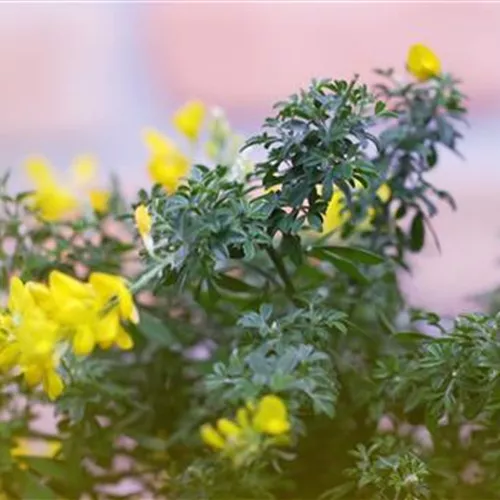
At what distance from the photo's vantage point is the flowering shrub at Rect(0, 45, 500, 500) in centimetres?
48

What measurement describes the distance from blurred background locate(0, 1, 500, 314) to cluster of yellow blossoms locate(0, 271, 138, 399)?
69 centimetres

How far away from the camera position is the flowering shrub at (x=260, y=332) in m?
0.48

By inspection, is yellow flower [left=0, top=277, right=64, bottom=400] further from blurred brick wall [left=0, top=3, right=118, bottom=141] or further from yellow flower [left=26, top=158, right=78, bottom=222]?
blurred brick wall [left=0, top=3, right=118, bottom=141]

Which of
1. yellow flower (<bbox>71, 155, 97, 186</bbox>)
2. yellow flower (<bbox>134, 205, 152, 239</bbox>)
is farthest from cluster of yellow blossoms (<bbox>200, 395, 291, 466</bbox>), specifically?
yellow flower (<bbox>71, 155, 97, 186</bbox>)

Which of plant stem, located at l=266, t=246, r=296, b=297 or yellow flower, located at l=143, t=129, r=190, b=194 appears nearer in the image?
plant stem, located at l=266, t=246, r=296, b=297

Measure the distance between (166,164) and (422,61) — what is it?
8.4 inches

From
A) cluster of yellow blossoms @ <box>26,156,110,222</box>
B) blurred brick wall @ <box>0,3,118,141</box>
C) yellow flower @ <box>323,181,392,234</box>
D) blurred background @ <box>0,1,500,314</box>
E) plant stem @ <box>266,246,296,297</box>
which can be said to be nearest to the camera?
plant stem @ <box>266,246,296,297</box>

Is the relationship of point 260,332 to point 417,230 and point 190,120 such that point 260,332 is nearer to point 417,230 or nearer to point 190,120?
point 417,230

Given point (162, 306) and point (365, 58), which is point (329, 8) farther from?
point (162, 306)

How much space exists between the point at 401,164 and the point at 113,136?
72cm

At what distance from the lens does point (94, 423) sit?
0.64 m

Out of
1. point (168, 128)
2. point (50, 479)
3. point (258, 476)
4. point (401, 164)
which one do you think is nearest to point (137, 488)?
point (50, 479)

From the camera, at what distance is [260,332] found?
0.50 meters

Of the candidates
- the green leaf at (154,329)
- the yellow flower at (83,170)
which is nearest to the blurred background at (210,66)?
the yellow flower at (83,170)
